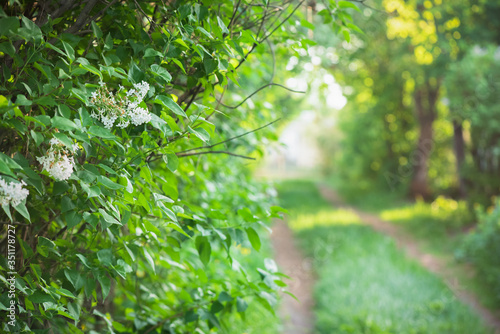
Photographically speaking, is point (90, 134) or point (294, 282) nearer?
point (90, 134)

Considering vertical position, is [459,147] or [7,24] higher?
[459,147]

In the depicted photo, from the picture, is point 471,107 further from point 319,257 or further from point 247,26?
point 247,26

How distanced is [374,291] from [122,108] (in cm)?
497

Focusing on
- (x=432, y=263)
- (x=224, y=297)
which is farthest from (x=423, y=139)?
(x=224, y=297)

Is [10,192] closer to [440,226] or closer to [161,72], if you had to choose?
[161,72]

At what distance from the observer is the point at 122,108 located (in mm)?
1179

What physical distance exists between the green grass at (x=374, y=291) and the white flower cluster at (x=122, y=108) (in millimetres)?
3600

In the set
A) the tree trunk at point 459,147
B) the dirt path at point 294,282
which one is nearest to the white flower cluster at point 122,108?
the dirt path at point 294,282

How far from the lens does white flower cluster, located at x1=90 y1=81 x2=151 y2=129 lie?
1158 millimetres

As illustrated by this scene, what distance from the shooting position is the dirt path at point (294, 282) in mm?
4943

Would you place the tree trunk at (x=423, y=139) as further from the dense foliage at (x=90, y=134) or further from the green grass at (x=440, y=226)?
the dense foliage at (x=90, y=134)

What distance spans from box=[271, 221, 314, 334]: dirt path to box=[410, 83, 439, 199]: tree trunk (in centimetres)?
514

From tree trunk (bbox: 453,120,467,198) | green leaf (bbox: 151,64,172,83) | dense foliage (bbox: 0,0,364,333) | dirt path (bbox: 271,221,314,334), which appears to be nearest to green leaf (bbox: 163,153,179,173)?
dense foliage (bbox: 0,0,364,333)

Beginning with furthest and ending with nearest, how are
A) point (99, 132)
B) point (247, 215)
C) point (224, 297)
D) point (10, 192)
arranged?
1. point (224, 297)
2. point (247, 215)
3. point (99, 132)
4. point (10, 192)
